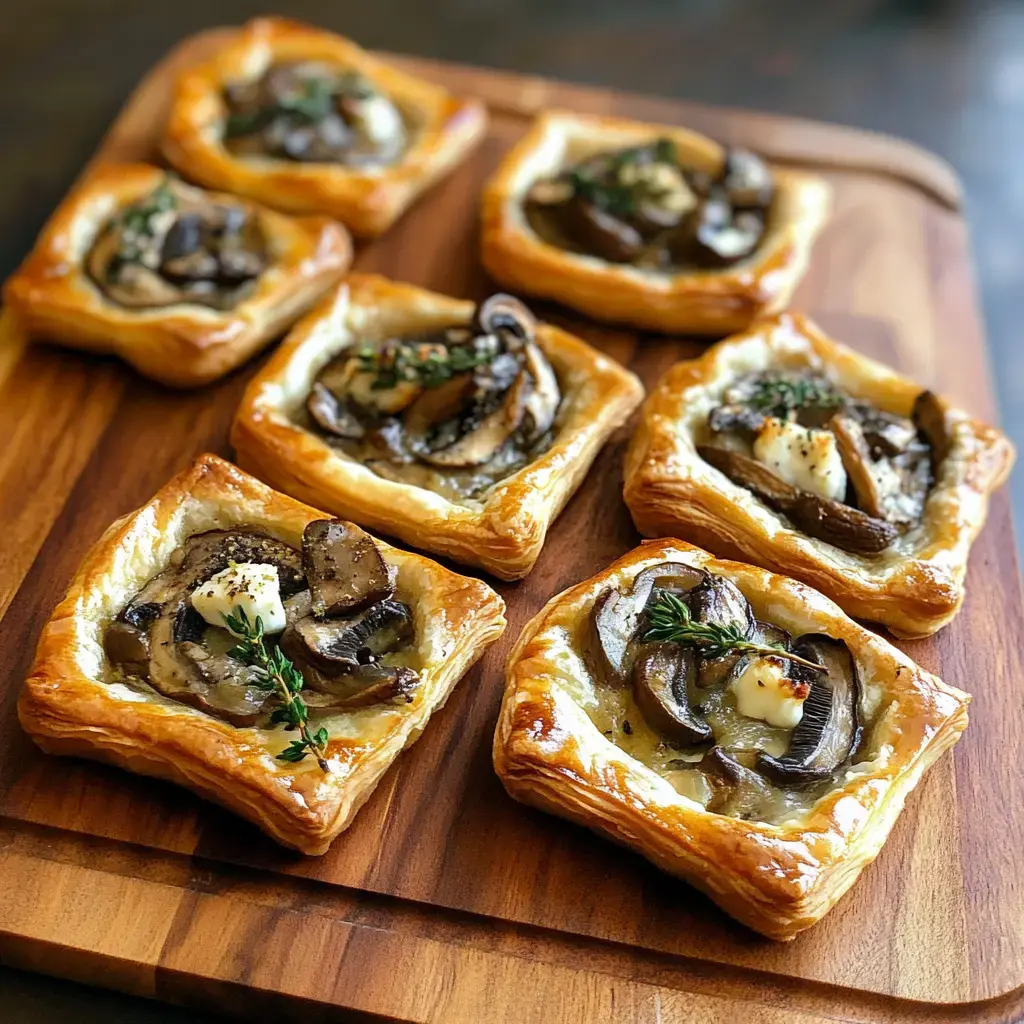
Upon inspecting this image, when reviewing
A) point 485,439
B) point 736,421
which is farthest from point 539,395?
point 736,421

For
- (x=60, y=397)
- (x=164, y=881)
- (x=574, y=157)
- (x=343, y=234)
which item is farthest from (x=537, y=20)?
(x=164, y=881)

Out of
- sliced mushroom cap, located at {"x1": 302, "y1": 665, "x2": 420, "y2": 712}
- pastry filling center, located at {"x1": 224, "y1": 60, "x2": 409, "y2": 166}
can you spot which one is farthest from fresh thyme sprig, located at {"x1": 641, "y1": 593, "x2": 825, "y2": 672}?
pastry filling center, located at {"x1": 224, "y1": 60, "x2": 409, "y2": 166}

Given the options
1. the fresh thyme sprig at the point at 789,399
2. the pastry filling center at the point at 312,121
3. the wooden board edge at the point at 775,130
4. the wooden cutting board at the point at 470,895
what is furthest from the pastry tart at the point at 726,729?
the wooden board edge at the point at 775,130

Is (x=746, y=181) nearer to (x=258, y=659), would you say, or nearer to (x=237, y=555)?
(x=237, y=555)

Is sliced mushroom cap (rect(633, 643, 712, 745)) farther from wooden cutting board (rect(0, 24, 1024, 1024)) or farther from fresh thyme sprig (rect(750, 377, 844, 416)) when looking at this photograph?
fresh thyme sprig (rect(750, 377, 844, 416))

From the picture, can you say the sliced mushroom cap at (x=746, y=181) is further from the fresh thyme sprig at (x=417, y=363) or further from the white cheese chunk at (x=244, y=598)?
the white cheese chunk at (x=244, y=598)
